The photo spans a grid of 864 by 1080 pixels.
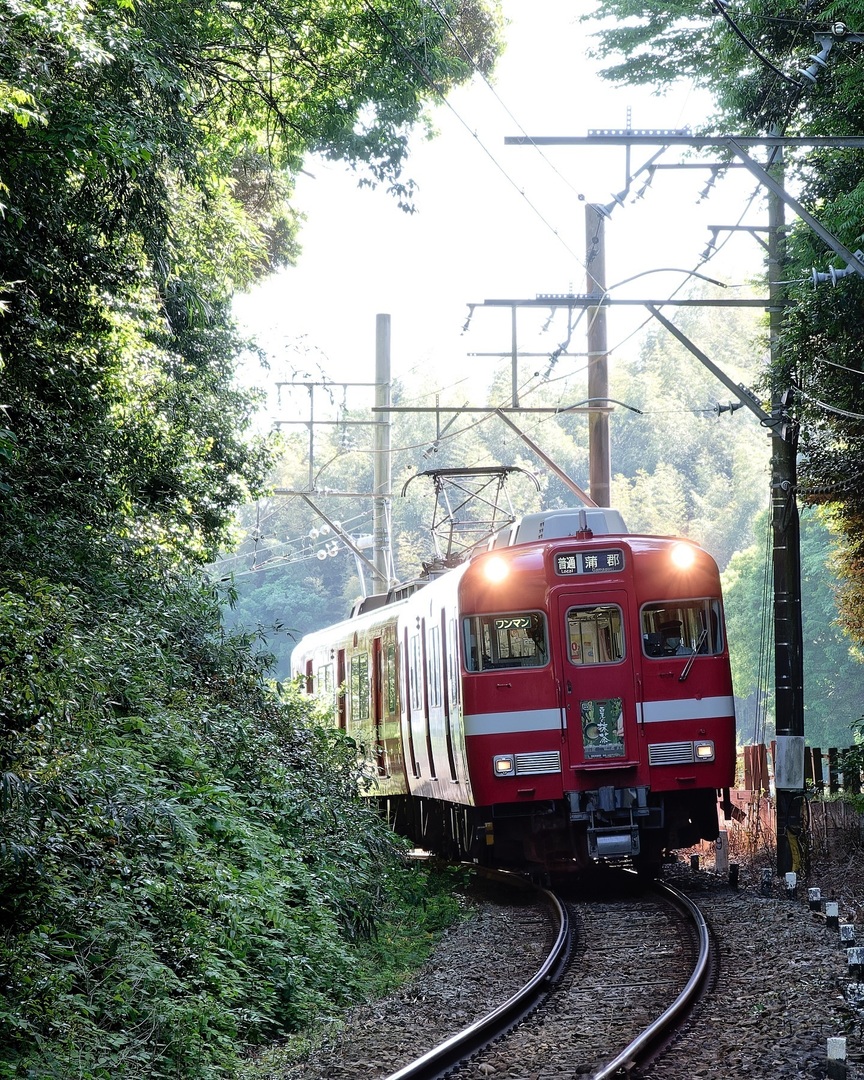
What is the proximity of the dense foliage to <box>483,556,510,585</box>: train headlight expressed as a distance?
→ 11.7ft

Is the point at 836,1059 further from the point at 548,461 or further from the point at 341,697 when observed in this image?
the point at 341,697

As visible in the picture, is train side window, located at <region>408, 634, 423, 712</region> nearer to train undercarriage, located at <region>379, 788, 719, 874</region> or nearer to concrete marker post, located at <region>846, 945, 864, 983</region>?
train undercarriage, located at <region>379, 788, 719, 874</region>

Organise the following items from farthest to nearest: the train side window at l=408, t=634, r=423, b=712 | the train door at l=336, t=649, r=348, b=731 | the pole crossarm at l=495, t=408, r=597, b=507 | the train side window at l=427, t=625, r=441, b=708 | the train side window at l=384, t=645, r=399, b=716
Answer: the train door at l=336, t=649, r=348, b=731, the train side window at l=384, t=645, r=399, b=716, the pole crossarm at l=495, t=408, r=597, b=507, the train side window at l=408, t=634, r=423, b=712, the train side window at l=427, t=625, r=441, b=708

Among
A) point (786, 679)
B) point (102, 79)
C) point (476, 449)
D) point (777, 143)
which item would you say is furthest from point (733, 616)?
point (102, 79)

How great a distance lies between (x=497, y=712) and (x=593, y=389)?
7.50m

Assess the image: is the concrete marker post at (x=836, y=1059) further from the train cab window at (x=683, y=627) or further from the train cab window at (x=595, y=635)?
the train cab window at (x=683, y=627)

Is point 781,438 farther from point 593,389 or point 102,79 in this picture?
point 102,79

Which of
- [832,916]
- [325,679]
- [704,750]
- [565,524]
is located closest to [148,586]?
[565,524]

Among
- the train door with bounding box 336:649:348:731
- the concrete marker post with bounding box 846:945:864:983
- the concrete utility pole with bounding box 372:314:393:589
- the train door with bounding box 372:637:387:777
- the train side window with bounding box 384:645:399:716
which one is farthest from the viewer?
the concrete utility pole with bounding box 372:314:393:589

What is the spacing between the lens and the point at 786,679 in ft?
48.5

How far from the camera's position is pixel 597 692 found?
44.0ft

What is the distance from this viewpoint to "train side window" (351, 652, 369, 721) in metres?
20.6

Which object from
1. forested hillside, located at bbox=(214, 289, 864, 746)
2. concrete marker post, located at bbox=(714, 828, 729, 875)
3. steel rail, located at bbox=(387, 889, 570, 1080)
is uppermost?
forested hillside, located at bbox=(214, 289, 864, 746)

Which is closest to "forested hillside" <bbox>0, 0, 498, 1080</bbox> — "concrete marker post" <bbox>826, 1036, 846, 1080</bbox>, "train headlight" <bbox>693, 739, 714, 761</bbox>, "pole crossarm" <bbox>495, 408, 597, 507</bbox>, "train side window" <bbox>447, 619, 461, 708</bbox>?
"train side window" <bbox>447, 619, 461, 708</bbox>
